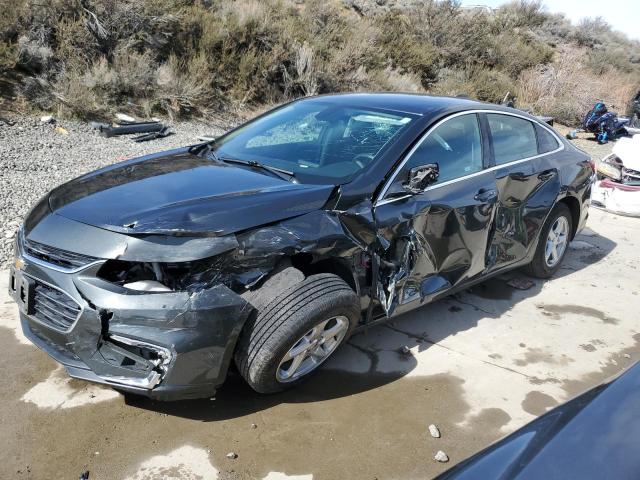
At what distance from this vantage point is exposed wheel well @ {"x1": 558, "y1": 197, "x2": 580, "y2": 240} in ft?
17.7

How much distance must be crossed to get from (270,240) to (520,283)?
321 cm

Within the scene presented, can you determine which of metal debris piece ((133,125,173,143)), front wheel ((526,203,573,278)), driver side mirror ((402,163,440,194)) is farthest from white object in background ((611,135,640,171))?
metal debris piece ((133,125,173,143))

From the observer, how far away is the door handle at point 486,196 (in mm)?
4225

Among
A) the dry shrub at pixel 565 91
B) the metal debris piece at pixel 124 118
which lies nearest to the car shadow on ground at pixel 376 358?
the metal debris piece at pixel 124 118

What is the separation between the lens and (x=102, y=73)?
10141mm

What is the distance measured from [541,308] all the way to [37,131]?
23.6ft

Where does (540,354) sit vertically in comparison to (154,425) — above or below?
above

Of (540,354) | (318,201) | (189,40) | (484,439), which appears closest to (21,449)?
(318,201)

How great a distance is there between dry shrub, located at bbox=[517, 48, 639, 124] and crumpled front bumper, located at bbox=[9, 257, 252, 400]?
1699cm

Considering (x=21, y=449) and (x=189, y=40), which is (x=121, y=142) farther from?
(x=21, y=449)

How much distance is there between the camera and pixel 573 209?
555cm

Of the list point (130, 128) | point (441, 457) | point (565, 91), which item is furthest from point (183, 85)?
point (565, 91)

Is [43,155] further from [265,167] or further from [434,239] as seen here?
[434,239]

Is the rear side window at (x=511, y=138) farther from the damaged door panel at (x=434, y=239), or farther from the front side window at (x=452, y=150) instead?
the damaged door panel at (x=434, y=239)
